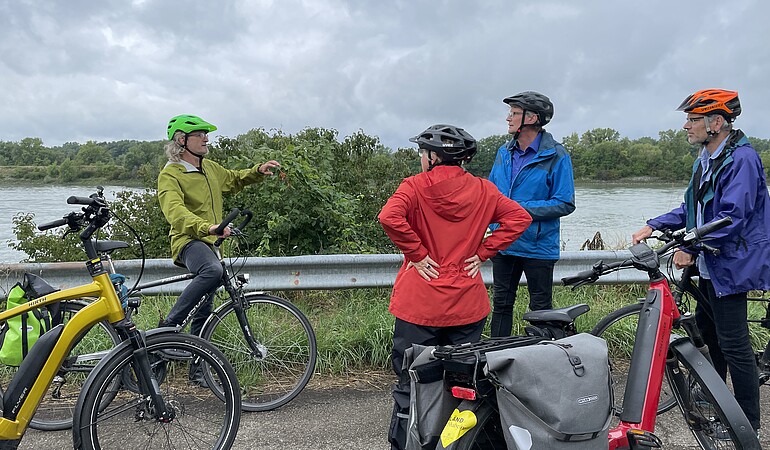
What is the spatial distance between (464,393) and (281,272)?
8.26 feet

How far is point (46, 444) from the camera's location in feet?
10.3

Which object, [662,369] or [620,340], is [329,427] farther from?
[620,340]

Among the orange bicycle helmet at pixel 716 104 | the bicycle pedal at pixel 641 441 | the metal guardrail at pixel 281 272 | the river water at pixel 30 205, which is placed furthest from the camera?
the river water at pixel 30 205

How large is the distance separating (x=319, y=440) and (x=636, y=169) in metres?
10.9

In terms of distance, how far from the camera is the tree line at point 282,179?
5762 millimetres

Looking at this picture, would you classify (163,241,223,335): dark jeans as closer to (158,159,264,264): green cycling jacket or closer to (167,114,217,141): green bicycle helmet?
(158,159,264,264): green cycling jacket

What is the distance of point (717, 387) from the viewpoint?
8.55ft

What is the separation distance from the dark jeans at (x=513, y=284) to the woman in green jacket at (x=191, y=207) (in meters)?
1.82

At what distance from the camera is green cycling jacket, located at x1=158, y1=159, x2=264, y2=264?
3.46 m

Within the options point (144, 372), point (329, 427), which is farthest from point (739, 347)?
point (144, 372)

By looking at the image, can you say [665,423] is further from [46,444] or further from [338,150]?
[338,150]

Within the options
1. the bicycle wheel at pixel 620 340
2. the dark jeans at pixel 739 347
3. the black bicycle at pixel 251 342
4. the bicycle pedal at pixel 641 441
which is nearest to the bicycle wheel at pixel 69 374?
the black bicycle at pixel 251 342

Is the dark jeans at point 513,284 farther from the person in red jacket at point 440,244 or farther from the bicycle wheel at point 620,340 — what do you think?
the person in red jacket at point 440,244

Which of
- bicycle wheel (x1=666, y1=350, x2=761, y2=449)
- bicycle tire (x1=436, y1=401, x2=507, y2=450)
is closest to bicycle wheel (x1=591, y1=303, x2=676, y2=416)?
bicycle wheel (x1=666, y1=350, x2=761, y2=449)
